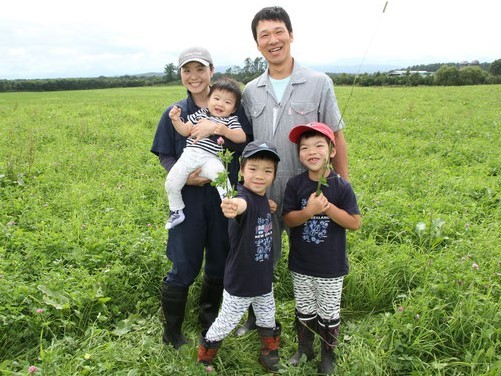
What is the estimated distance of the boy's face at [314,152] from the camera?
8.38 feet

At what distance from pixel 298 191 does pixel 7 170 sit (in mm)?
5269

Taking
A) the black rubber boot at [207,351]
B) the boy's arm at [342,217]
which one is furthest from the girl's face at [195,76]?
the black rubber boot at [207,351]

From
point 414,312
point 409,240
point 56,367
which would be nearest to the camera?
point 56,367

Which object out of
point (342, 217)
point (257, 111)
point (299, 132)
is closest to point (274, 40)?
point (257, 111)

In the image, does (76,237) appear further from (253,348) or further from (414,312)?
(414,312)

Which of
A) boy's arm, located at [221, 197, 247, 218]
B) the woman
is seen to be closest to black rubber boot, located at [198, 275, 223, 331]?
the woman

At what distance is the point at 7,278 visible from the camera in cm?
328

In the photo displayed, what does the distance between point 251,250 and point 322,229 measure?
481 millimetres

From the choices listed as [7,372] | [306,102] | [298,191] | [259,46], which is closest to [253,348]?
[298,191]

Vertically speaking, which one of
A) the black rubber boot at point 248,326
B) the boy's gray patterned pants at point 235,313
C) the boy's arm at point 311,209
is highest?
the boy's arm at point 311,209

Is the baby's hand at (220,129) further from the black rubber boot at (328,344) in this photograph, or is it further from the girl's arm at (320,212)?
the black rubber boot at (328,344)

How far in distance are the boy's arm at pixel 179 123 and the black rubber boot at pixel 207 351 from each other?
141 centimetres

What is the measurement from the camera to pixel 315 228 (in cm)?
266

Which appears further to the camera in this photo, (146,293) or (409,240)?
(409,240)
